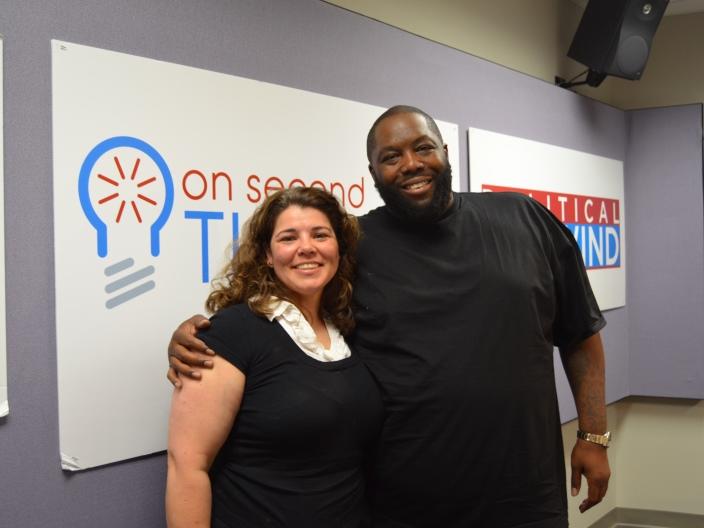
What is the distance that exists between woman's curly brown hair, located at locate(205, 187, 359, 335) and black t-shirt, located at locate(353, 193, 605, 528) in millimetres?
51

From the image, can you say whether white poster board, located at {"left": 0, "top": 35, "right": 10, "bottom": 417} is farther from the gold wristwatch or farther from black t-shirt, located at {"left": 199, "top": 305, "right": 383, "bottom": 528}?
the gold wristwatch

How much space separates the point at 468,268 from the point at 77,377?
899 millimetres

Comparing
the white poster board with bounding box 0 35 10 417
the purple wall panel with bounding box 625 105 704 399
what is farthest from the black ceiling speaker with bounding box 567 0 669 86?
the white poster board with bounding box 0 35 10 417

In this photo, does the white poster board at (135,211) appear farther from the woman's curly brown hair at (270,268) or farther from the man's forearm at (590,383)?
the man's forearm at (590,383)

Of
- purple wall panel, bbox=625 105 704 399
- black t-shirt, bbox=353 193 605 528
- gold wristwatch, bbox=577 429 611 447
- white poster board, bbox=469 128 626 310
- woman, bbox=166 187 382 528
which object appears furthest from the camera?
purple wall panel, bbox=625 105 704 399

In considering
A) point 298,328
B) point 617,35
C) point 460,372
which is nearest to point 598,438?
point 460,372

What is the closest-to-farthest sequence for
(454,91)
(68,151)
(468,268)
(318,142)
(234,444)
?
1. (234,444)
2. (68,151)
3. (468,268)
4. (318,142)
5. (454,91)

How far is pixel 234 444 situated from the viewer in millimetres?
1336

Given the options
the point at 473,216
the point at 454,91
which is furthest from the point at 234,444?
the point at 454,91

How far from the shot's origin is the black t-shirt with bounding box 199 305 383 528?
1.31 m

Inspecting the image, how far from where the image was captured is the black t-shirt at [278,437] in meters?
1.31

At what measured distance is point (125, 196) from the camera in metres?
1.54

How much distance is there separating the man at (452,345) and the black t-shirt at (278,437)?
0.21m

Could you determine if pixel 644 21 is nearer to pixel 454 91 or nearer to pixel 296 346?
pixel 454 91
